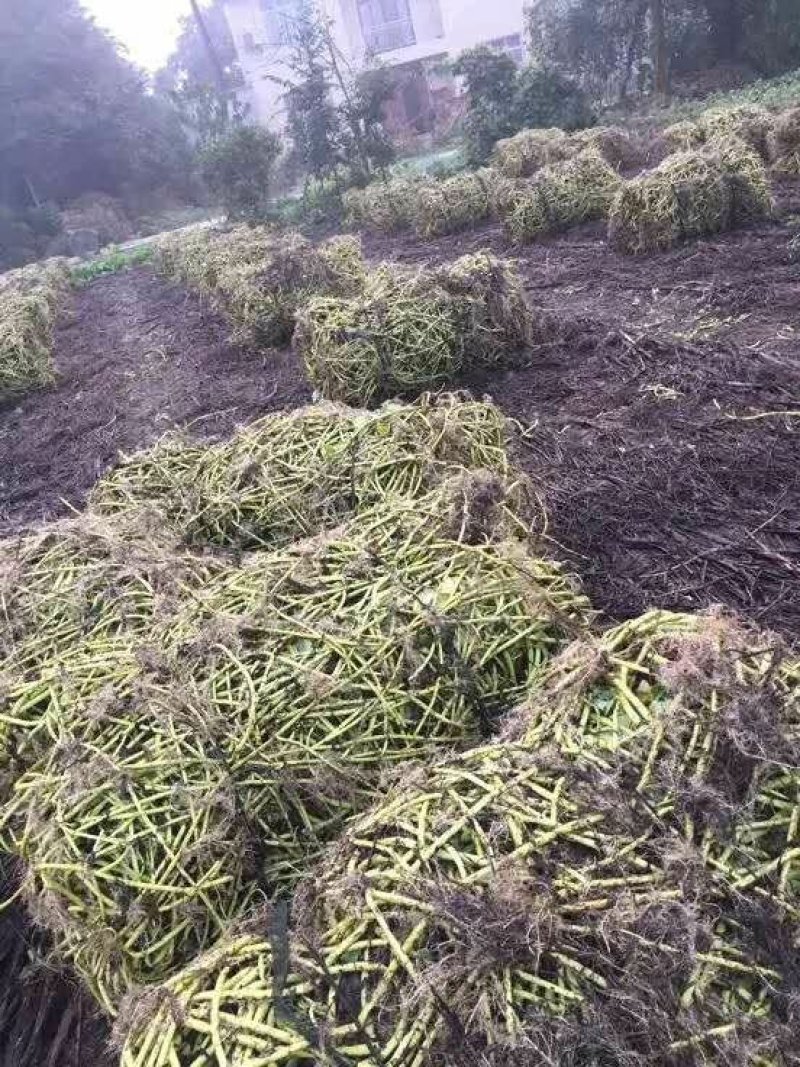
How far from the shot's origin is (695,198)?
8.13m

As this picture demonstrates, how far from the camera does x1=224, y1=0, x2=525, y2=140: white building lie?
110 feet

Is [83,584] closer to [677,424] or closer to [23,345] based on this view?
[677,424]

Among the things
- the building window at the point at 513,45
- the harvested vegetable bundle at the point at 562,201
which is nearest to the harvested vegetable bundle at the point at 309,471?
the harvested vegetable bundle at the point at 562,201

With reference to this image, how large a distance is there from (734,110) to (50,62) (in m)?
36.9

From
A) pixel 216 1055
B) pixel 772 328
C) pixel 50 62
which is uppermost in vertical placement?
pixel 50 62

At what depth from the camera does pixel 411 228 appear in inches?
586

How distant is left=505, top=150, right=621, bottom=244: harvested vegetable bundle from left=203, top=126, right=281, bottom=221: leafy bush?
12162 mm

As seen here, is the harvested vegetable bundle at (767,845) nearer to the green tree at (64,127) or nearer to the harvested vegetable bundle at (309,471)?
the harvested vegetable bundle at (309,471)

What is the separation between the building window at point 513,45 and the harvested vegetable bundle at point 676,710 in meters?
37.2

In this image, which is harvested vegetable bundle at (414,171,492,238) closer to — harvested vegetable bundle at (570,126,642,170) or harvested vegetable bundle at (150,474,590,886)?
harvested vegetable bundle at (570,126,642,170)

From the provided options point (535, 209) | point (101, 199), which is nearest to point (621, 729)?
point (535, 209)

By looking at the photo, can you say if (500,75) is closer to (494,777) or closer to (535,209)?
(535,209)

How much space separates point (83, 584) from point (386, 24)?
40494mm

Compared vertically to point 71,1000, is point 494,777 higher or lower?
higher
